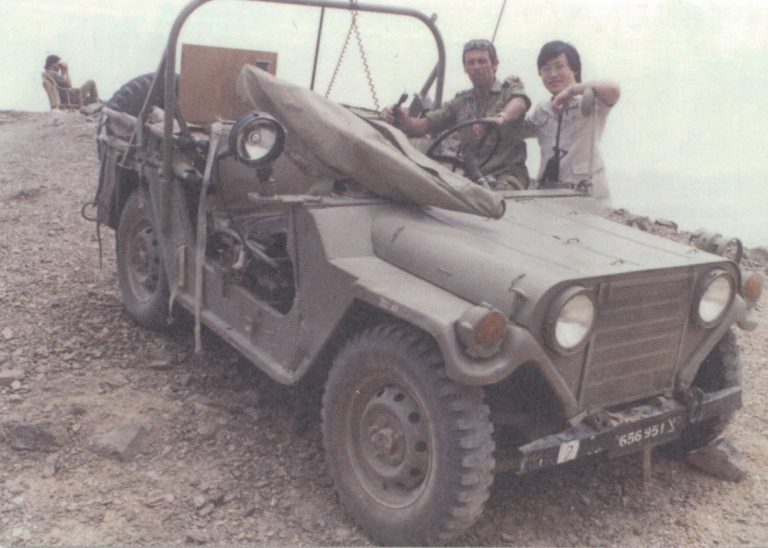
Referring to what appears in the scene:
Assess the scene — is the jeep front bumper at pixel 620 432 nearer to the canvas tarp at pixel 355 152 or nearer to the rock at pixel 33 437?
the canvas tarp at pixel 355 152

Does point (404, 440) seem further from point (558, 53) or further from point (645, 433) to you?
point (558, 53)

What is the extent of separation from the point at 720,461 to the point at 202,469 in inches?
91.0

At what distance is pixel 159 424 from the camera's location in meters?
4.15

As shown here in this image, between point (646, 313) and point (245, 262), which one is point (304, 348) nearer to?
point (245, 262)

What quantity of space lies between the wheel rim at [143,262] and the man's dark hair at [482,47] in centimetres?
210

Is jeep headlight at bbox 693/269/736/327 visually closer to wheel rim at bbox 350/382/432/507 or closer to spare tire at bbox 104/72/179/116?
wheel rim at bbox 350/382/432/507

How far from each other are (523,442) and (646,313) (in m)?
0.68

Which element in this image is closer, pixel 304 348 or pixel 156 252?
pixel 304 348

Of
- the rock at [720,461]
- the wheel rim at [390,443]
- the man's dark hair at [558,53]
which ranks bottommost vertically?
the rock at [720,461]

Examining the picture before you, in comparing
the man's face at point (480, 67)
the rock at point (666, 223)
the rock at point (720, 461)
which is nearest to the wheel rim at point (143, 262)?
the man's face at point (480, 67)

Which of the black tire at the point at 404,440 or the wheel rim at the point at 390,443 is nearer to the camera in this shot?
the black tire at the point at 404,440

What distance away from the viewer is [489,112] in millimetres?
5293

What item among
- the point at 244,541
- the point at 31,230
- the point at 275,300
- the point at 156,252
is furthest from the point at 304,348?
the point at 31,230

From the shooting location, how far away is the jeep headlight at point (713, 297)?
138 inches
